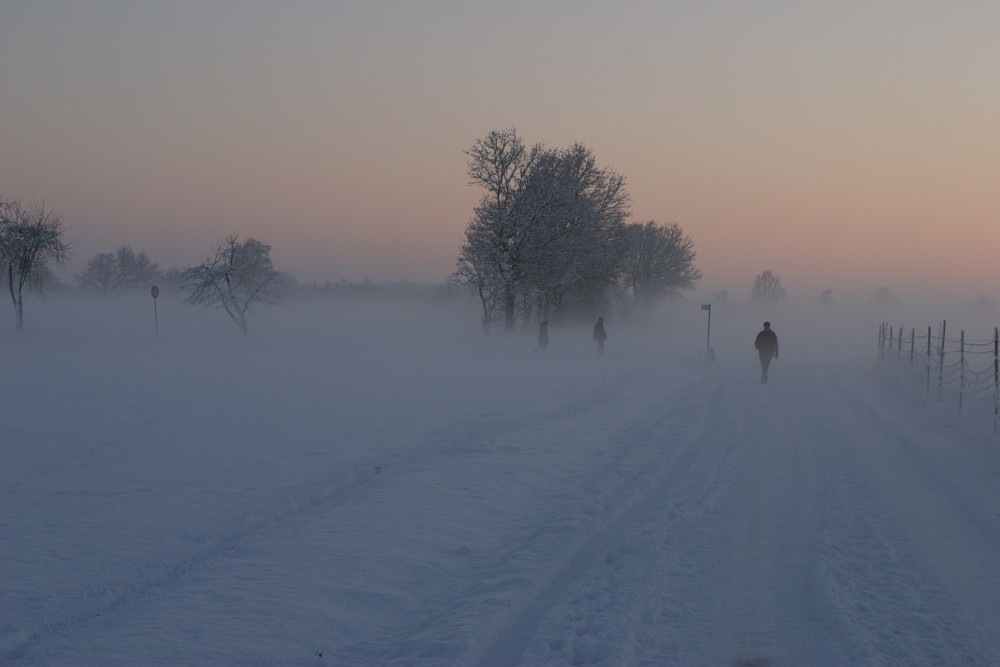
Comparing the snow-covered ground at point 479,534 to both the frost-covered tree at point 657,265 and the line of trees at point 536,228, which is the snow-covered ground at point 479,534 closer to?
the line of trees at point 536,228

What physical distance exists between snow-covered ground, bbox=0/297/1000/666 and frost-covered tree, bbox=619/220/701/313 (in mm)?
47023

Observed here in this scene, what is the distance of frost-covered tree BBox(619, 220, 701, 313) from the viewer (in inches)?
2403

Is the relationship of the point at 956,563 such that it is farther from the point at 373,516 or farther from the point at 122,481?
the point at 122,481

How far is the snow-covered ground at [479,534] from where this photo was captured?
4418 millimetres

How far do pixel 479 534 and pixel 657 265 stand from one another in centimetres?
5796

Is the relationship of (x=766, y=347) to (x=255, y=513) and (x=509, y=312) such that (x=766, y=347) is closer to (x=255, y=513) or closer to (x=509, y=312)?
(x=509, y=312)

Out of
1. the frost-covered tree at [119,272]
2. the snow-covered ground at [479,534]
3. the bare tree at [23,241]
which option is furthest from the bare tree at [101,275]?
the snow-covered ground at [479,534]

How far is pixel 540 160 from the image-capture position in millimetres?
37000

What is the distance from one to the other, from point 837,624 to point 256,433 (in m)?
8.89

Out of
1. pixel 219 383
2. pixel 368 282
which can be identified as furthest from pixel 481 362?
pixel 368 282

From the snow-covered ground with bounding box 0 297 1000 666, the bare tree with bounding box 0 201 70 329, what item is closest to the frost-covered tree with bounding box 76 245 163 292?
the bare tree with bounding box 0 201 70 329

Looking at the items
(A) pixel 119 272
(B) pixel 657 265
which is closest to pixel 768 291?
(B) pixel 657 265

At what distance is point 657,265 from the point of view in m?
62.2

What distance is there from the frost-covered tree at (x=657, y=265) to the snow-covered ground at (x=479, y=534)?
47023mm
